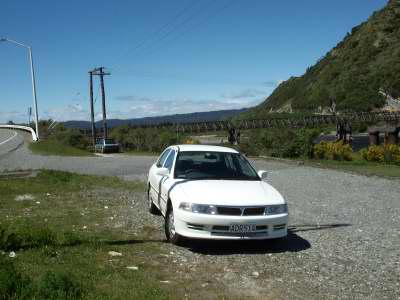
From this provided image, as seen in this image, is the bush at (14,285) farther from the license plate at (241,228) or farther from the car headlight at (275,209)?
the car headlight at (275,209)

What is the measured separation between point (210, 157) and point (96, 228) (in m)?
2.45

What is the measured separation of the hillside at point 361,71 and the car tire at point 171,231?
112004 mm

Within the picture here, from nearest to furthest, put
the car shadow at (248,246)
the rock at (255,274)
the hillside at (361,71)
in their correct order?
1. the rock at (255,274)
2. the car shadow at (248,246)
3. the hillside at (361,71)

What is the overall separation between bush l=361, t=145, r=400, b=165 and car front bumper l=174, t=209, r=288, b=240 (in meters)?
25.5

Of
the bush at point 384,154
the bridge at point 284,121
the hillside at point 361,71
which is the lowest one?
the bush at point 384,154

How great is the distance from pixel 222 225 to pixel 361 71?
122m

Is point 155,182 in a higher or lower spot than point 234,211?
higher

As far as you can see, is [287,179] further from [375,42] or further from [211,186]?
[375,42]

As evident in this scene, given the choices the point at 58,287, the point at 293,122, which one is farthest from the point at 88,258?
the point at 293,122

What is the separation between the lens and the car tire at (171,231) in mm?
7691

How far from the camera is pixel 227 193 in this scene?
7.62 m

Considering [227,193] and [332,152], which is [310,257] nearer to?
[227,193]

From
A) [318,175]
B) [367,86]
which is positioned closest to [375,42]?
[367,86]

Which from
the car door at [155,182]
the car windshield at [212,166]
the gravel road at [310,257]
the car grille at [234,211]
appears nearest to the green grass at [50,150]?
the gravel road at [310,257]
